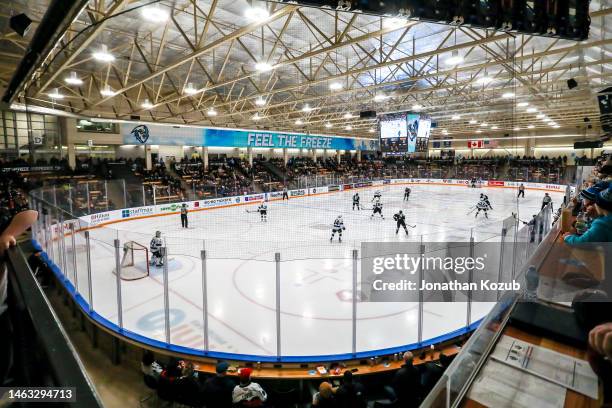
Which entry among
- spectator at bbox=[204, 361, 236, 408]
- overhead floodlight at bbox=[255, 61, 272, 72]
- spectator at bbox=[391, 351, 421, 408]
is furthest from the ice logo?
spectator at bbox=[391, 351, 421, 408]

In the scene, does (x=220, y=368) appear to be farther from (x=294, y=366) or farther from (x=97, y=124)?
(x=97, y=124)

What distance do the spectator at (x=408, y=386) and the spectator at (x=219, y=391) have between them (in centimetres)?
211

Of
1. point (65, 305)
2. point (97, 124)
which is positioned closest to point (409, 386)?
point (65, 305)

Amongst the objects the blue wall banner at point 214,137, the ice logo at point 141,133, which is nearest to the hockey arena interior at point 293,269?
the ice logo at point 141,133

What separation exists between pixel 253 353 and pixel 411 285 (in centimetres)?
360

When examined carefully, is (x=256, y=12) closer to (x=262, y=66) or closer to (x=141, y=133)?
(x=262, y=66)

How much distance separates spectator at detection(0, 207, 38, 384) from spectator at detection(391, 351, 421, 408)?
4.25m

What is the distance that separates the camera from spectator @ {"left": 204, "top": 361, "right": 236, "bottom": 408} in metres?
4.44

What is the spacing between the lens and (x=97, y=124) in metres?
26.0

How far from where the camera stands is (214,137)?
31.0 metres

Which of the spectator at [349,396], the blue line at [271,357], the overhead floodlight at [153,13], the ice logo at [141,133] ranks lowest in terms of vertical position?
the blue line at [271,357]

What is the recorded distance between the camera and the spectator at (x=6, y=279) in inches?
45.4

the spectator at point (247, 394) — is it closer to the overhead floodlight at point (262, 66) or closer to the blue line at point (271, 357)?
the blue line at point (271, 357)

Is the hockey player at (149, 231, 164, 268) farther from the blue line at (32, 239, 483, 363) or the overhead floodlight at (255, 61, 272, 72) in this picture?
the overhead floodlight at (255, 61, 272, 72)
